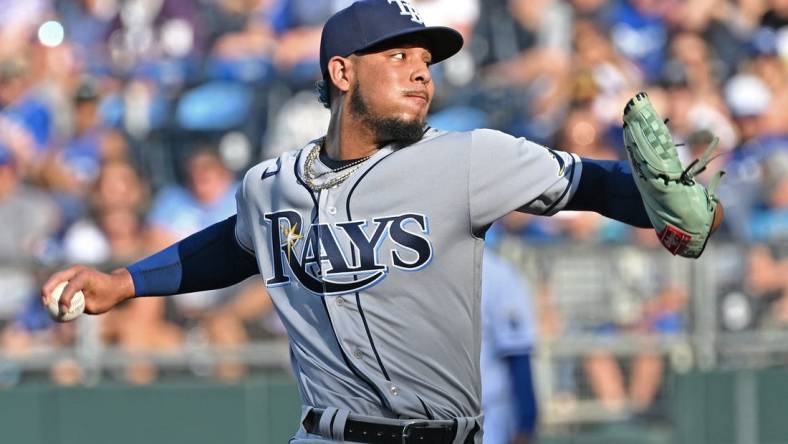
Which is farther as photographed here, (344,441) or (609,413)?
(609,413)

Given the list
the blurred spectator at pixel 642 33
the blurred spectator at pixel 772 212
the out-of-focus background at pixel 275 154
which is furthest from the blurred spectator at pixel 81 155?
the blurred spectator at pixel 772 212

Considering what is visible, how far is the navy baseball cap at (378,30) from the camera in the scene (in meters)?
4.03

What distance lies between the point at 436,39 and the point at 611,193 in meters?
0.71

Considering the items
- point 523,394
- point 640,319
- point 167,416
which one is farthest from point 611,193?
point 167,416

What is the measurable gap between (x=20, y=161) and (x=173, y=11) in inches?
80.1

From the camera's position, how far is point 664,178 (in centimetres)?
358

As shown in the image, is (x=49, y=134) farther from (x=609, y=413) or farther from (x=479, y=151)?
(x=479, y=151)

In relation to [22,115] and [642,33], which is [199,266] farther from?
[642,33]

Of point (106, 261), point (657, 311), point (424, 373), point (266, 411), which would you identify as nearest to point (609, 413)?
point (657, 311)

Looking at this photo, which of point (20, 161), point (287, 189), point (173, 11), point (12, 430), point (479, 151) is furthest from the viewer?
point (173, 11)

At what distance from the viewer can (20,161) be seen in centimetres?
1024

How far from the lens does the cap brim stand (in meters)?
4.02

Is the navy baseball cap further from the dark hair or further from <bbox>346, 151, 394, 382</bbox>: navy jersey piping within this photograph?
<bbox>346, 151, 394, 382</bbox>: navy jersey piping

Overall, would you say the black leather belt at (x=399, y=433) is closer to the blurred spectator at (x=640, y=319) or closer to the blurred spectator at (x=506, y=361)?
the blurred spectator at (x=506, y=361)
